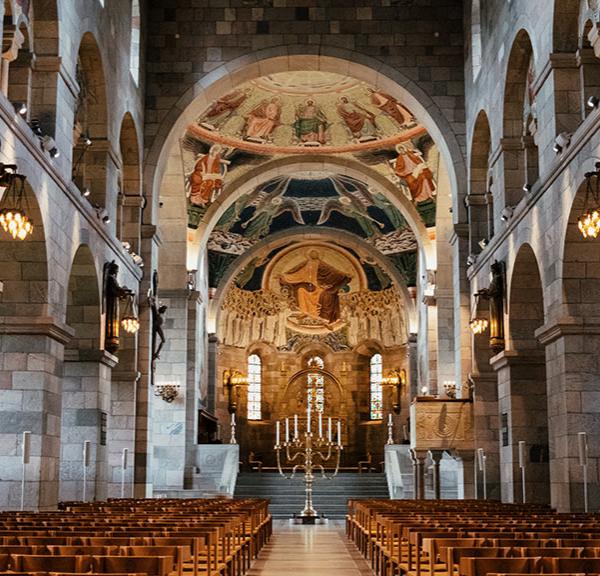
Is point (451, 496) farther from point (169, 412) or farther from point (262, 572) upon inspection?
point (262, 572)

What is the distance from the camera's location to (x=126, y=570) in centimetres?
655

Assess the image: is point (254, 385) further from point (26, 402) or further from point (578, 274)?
point (578, 274)

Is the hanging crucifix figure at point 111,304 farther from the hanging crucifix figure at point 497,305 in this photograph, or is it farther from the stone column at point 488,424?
the stone column at point 488,424

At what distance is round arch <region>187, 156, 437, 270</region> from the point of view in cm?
3331

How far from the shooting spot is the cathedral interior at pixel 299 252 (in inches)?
611

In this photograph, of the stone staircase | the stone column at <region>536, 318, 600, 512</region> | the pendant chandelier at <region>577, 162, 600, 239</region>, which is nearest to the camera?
the pendant chandelier at <region>577, 162, 600, 239</region>

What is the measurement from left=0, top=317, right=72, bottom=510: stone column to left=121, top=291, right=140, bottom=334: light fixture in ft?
16.8

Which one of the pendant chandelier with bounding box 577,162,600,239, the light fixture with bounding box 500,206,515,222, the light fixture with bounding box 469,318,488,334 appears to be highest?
the light fixture with bounding box 500,206,515,222

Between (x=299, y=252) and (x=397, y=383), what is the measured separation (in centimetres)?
669

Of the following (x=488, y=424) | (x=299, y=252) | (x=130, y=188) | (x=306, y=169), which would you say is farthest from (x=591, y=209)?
(x=299, y=252)

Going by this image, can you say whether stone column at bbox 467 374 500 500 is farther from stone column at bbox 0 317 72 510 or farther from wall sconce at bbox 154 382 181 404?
wall sconce at bbox 154 382 181 404

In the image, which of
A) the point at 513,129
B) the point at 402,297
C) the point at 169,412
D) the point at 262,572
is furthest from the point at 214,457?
the point at 262,572

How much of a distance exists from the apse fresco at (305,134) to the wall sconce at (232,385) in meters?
9.69

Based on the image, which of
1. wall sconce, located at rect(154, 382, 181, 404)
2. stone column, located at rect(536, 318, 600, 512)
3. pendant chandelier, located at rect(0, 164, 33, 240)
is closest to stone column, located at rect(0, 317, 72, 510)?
pendant chandelier, located at rect(0, 164, 33, 240)
